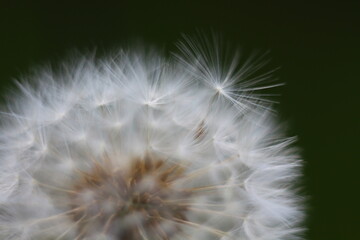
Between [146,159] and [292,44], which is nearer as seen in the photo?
[146,159]

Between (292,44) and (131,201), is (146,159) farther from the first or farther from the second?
(292,44)

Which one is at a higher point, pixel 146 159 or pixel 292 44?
pixel 292 44

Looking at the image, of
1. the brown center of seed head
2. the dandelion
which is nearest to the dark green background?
the dandelion

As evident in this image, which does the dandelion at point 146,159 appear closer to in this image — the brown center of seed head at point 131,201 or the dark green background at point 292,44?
the brown center of seed head at point 131,201

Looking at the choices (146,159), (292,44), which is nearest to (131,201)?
(146,159)

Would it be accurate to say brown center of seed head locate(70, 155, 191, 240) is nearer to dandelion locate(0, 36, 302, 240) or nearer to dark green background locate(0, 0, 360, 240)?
dandelion locate(0, 36, 302, 240)
